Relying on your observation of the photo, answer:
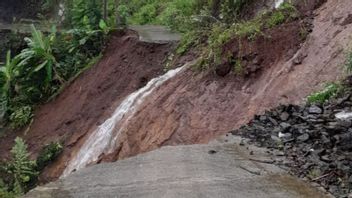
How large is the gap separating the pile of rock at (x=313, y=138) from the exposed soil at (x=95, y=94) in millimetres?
5626

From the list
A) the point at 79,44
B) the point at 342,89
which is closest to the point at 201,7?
the point at 79,44

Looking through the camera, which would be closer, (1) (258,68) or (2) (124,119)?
(1) (258,68)

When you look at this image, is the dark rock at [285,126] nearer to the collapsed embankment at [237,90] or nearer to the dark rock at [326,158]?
the dark rock at [326,158]

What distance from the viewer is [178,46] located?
39.0 feet

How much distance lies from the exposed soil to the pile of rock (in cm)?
563

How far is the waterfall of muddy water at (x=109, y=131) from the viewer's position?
31.7 feet

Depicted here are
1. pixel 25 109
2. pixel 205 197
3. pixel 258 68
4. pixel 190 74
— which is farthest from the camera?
pixel 25 109

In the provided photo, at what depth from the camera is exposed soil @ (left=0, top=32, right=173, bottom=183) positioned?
11.7m

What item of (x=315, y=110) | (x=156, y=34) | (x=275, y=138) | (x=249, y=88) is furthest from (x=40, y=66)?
(x=275, y=138)

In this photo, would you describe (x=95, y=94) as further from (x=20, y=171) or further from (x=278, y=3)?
(x=278, y=3)

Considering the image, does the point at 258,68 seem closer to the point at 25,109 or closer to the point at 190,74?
the point at 190,74

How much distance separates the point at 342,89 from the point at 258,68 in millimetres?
2233

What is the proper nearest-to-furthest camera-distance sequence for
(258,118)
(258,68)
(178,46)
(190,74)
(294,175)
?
1. (294,175)
2. (258,118)
3. (258,68)
4. (190,74)
5. (178,46)

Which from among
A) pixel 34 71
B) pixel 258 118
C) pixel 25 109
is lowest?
pixel 25 109
